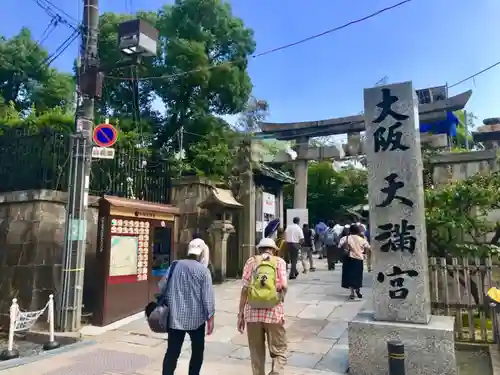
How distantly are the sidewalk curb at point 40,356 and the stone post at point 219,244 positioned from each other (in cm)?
540

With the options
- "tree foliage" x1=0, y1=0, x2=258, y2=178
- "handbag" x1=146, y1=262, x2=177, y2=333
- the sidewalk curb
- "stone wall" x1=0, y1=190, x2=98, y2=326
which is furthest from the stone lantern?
"handbag" x1=146, y1=262, x2=177, y2=333

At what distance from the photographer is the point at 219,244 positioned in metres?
12.3

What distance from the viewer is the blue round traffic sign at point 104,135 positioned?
8.07 m

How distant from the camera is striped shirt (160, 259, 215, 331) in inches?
182

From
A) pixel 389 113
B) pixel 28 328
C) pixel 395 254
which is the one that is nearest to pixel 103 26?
pixel 28 328

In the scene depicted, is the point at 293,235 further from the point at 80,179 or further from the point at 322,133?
the point at 322,133

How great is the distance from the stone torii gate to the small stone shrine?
38.1 ft

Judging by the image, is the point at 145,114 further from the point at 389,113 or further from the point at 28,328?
the point at 389,113

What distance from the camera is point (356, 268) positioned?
368 inches

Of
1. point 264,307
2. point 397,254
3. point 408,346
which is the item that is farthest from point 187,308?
point 397,254

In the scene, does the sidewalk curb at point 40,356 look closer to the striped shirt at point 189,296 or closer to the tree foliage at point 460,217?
the striped shirt at point 189,296

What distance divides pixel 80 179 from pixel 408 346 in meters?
6.34

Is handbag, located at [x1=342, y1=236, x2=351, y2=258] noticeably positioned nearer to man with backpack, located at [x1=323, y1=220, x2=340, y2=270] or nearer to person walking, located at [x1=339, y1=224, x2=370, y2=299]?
person walking, located at [x1=339, y1=224, x2=370, y2=299]

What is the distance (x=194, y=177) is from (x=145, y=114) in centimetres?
652
